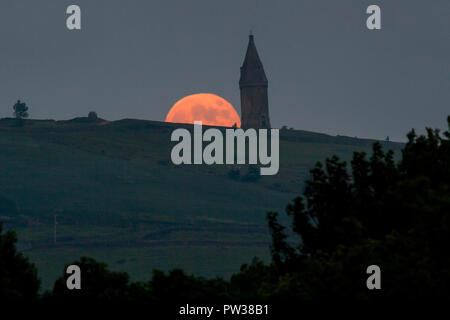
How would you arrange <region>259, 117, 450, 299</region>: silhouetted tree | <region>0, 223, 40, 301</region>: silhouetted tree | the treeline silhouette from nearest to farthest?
the treeline silhouette < <region>259, 117, 450, 299</region>: silhouetted tree < <region>0, 223, 40, 301</region>: silhouetted tree

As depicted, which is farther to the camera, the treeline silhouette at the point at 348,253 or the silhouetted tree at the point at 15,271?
the silhouetted tree at the point at 15,271

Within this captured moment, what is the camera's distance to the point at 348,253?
1646 inches

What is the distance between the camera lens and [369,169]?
49625 millimetres

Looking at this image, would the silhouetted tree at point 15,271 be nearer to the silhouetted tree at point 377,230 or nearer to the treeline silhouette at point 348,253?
the treeline silhouette at point 348,253

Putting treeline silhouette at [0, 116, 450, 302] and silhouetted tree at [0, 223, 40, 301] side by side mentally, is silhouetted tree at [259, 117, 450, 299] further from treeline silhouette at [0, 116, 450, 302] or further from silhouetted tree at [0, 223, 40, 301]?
silhouetted tree at [0, 223, 40, 301]

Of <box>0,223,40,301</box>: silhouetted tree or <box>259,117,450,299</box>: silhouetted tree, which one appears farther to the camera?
<box>0,223,40,301</box>: silhouetted tree

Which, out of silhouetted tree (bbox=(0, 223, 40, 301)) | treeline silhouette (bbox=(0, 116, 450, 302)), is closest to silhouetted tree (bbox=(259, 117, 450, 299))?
treeline silhouette (bbox=(0, 116, 450, 302))

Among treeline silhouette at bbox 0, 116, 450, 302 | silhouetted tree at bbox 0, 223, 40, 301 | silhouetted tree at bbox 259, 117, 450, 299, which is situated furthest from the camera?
silhouetted tree at bbox 0, 223, 40, 301

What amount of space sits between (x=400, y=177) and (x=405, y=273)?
9.90 meters

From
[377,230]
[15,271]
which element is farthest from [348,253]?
[15,271]

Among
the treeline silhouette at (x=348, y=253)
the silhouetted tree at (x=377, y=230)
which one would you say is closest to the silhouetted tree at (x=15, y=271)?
the treeline silhouette at (x=348, y=253)

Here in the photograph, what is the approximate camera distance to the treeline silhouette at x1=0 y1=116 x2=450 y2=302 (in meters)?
38.8

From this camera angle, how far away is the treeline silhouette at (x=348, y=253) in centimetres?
3884

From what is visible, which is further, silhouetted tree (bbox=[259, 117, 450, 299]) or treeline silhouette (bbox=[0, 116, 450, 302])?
silhouetted tree (bbox=[259, 117, 450, 299])
